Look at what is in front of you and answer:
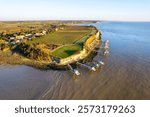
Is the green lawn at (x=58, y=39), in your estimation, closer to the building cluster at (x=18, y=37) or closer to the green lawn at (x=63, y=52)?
the building cluster at (x=18, y=37)

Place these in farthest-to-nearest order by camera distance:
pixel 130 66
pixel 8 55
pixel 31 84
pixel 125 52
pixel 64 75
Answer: pixel 125 52
pixel 8 55
pixel 130 66
pixel 64 75
pixel 31 84

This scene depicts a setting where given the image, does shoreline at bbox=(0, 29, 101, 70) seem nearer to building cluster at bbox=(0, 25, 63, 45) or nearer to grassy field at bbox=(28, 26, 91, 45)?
grassy field at bbox=(28, 26, 91, 45)

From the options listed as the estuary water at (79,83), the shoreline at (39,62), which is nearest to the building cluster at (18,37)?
the shoreline at (39,62)

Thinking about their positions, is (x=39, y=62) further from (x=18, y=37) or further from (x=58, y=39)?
(x=18, y=37)

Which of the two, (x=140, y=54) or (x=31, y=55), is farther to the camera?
(x=140, y=54)

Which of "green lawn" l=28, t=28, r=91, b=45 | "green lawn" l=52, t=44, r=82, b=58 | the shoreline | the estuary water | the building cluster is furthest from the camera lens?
the building cluster

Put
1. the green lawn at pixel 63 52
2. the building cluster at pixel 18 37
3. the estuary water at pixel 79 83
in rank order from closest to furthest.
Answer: the estuary water at pixel 79 83 → the green lawn at pixel 63 52 → the building cluster at pixel 18 37

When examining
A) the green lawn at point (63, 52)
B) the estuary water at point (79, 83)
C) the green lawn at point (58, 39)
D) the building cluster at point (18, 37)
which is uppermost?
the green lawn at point (63, 52)

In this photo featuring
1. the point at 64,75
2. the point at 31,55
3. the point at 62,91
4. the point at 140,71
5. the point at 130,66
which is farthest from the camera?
the point at 31,55

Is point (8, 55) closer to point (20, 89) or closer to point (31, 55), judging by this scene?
point (31, 55)

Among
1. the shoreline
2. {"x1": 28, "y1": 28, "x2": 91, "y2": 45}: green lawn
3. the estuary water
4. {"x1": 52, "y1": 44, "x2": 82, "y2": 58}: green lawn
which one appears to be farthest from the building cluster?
the estuary water

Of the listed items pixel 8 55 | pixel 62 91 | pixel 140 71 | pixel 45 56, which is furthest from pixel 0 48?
pixel 140 71
